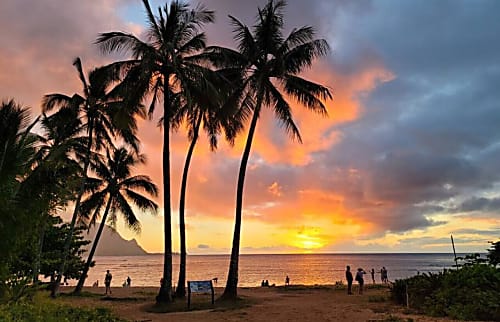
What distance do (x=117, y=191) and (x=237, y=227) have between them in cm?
1202

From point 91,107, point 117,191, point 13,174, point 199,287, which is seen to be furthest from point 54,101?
point 13,174

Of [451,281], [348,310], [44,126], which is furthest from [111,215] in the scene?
[451,281]

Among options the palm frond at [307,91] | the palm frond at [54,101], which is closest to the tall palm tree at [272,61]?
the palm frond at [307,91]

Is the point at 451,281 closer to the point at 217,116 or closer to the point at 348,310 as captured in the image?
the point at 348,310

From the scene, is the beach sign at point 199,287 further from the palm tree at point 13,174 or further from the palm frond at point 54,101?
the palm frond at point 54,101

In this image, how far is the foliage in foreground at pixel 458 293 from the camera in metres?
14.2

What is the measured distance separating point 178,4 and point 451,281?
1480 cm

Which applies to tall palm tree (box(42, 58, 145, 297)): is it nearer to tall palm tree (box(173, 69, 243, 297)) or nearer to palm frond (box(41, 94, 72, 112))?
palm frond (box(41, 94, 72, 112))

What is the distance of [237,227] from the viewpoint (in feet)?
66.0

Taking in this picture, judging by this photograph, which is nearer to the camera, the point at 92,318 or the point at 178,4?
the point at 92,318

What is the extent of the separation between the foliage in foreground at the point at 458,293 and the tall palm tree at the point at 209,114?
31.8ft

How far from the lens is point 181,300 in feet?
67.0

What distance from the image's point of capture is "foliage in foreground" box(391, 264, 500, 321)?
14.2 m

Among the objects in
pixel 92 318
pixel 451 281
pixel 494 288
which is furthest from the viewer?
pixel 451 281
